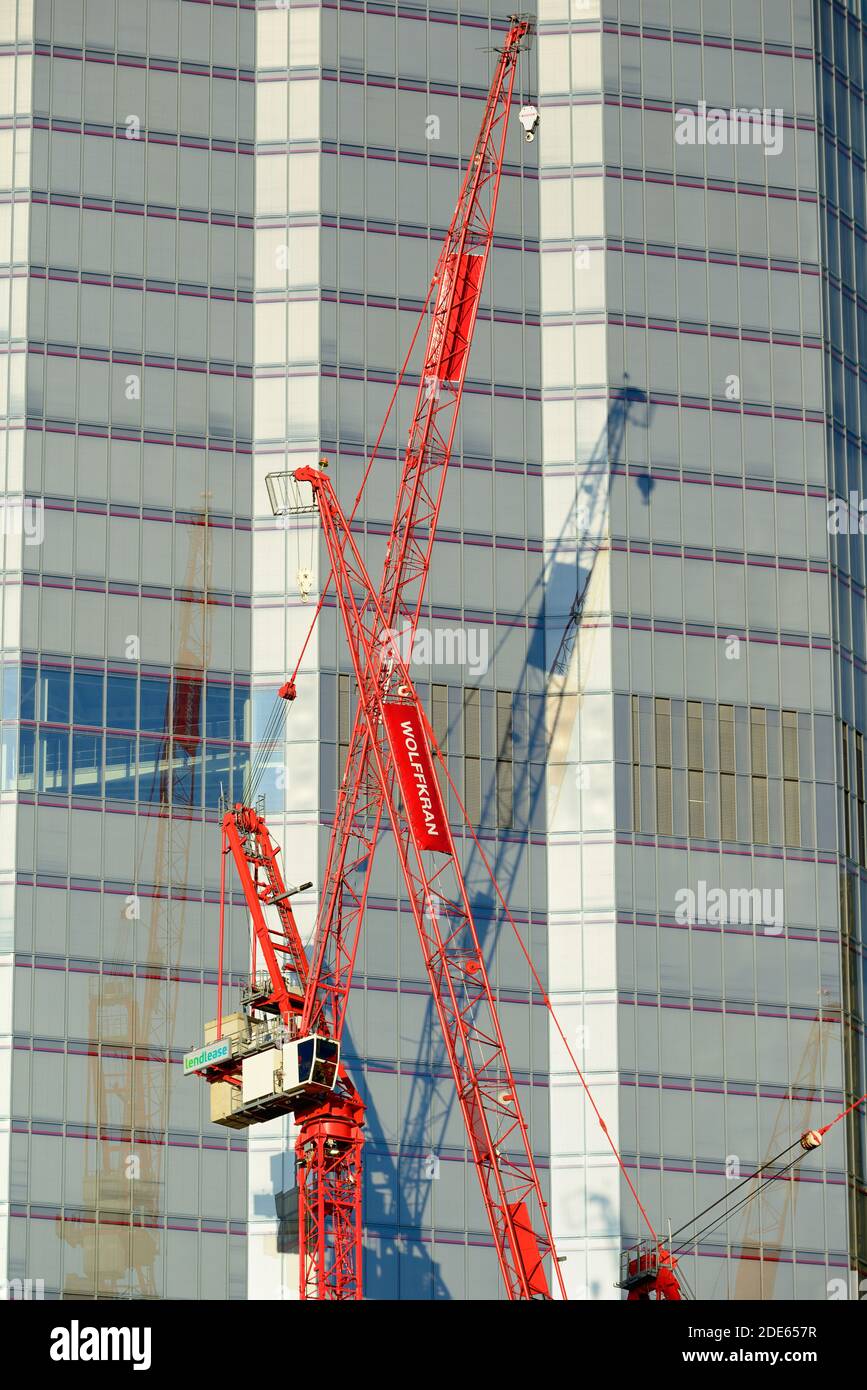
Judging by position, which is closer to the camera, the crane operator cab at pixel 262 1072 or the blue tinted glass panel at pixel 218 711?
the crane operator cab at pixel 262 1072

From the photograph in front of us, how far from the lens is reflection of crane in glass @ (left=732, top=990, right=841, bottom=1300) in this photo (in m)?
132

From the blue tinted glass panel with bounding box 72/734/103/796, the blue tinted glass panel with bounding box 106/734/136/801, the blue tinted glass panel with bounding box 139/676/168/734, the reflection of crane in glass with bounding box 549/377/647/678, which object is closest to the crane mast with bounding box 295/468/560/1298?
the blue tinted glass panel with bounding box 139/676/168/734

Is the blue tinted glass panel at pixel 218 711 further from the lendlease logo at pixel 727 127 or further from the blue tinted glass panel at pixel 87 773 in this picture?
the lendlease logo at pixel 727 127

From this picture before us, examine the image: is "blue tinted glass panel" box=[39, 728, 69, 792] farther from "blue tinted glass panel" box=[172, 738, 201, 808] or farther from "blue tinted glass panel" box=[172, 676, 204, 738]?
"blue tinted glass panel" box=[172, 676, 204, 738]

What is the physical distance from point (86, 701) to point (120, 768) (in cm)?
400

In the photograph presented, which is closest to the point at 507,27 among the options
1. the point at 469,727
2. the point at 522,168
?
the point at 522,168

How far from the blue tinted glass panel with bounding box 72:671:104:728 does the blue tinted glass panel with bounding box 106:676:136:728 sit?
48 cm

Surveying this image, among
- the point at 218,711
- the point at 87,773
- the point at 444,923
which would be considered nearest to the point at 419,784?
the point at 444,923

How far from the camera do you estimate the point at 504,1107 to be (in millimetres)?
129750

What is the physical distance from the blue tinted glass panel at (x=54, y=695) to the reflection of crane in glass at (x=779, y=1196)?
40.4 meters

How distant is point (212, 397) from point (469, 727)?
22.5m

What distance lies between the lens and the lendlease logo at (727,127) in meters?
151
